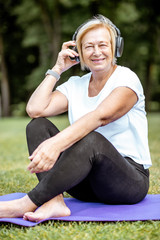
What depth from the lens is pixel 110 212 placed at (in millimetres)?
2391

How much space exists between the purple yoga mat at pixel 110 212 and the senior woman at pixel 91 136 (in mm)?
55

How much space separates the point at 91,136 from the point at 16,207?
689 mm

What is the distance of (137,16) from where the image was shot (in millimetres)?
19734

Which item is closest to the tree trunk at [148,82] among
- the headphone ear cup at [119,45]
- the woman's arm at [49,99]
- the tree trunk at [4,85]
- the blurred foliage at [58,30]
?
the blurred foliage at [58,30]

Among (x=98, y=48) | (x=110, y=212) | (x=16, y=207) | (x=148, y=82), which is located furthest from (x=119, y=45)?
(x=148, y=82)

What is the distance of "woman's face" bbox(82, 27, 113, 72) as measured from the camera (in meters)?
2.62

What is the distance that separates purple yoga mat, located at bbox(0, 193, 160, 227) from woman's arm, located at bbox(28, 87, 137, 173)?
0.40 m

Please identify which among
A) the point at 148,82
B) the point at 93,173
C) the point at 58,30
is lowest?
the point at 148,82

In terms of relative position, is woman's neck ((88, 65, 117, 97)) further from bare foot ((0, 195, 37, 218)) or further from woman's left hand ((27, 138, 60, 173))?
bare foot ((0, 195, 37, 218))

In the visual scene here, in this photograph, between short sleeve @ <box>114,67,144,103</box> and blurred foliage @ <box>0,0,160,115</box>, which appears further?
blurred foliage @ <box>0,0,160,115</box>

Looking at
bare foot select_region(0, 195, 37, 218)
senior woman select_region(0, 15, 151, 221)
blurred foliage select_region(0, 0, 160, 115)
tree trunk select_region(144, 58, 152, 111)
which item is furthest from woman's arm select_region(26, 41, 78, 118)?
tree trunk select_region(144, 58, 152, 111)

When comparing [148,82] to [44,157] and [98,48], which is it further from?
[44,157]

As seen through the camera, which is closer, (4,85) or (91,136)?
(91,136)

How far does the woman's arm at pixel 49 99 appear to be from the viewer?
2.77 metres
